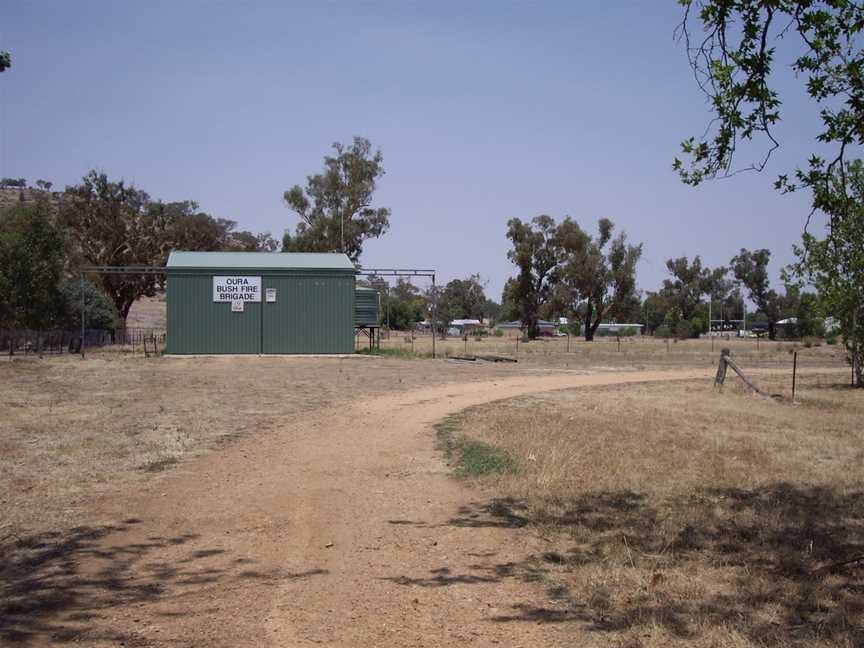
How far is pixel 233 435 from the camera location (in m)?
13.7

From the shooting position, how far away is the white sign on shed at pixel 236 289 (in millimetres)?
39750

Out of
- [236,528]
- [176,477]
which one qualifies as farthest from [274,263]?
[236,528]

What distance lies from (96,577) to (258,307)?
3449cm

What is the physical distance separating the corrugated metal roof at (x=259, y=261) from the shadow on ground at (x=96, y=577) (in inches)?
1323

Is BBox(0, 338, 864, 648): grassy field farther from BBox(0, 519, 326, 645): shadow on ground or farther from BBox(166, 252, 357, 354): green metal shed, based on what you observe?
BBox(166, 252, 357, 354): green metal shed

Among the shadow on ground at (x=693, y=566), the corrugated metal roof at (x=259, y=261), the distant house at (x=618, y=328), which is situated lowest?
the shadow on ground at (x=693, y=566)

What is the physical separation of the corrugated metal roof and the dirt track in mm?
29958

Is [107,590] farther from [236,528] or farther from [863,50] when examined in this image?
[863,50]

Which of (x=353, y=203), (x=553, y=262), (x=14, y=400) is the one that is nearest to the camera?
(x=14, y=400)

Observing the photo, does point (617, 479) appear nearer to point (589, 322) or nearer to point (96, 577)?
point (96, 577)

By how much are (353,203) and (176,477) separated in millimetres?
68665

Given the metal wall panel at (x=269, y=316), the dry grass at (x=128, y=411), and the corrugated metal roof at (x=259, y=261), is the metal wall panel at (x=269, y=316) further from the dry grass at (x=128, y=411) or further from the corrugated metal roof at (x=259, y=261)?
the dry grass at (x=128, y=411)

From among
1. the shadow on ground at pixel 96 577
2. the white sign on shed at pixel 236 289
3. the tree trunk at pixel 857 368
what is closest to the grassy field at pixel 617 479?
the shadow on ground at pixel 96 577

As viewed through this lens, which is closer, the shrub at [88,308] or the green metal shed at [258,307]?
the green metal shed at [258,307]
